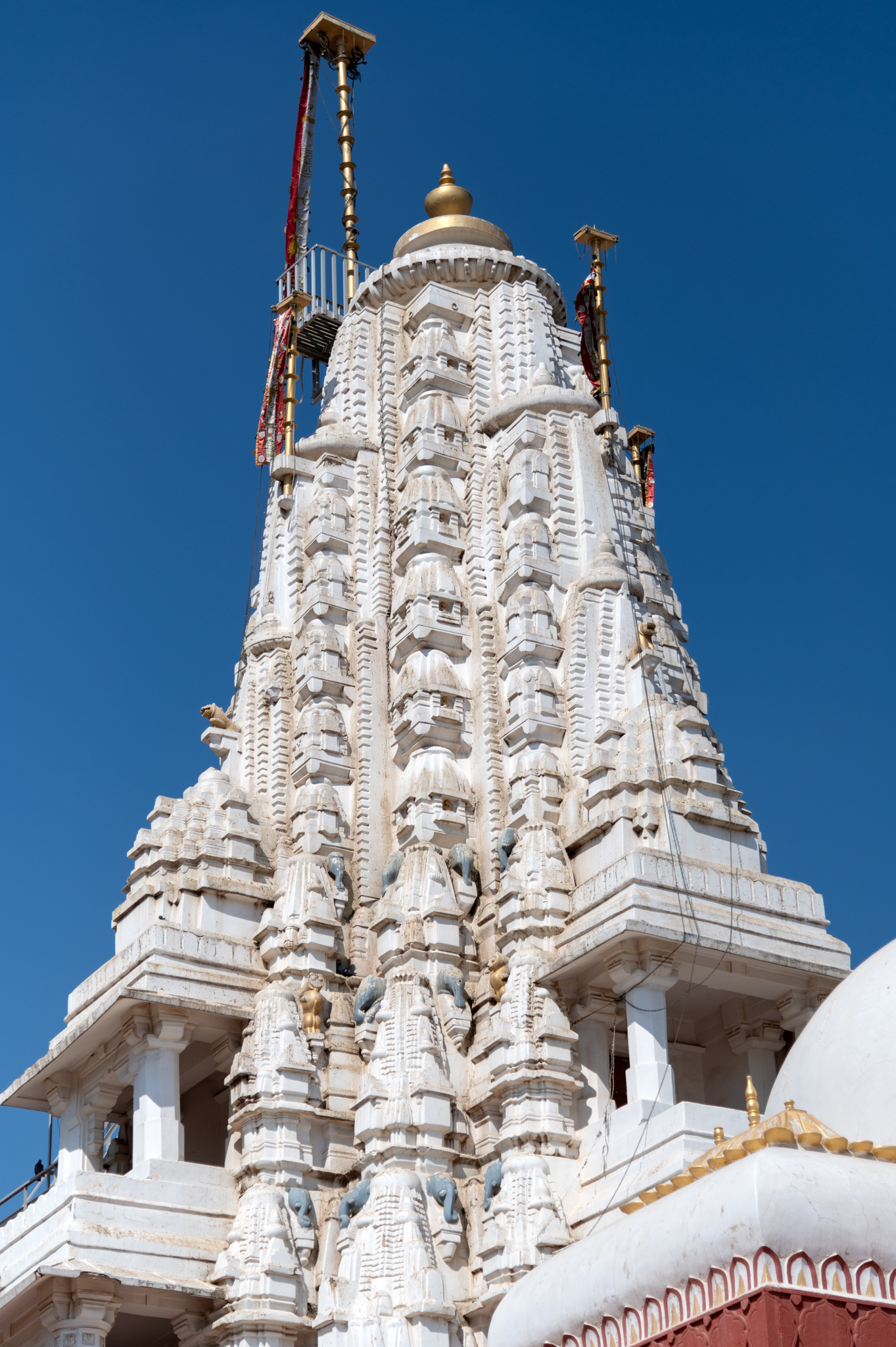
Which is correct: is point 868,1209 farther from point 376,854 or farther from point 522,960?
point 376,854

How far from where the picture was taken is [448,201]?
43906 millimetres

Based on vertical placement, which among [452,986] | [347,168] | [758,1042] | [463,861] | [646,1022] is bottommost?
[646,1022]

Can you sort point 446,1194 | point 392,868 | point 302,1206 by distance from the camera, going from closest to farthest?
point 446,1194 < point 302,1206 < point 392,868

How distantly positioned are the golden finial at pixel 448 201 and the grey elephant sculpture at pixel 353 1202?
902 inches

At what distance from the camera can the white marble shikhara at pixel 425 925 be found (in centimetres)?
2961

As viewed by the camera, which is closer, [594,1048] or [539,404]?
[594,1048]

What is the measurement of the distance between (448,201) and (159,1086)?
21.7 meters

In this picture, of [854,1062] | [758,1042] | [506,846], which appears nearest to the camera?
[854,1062]

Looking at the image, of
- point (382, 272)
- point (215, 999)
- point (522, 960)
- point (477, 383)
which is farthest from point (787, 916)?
point (382, 272)

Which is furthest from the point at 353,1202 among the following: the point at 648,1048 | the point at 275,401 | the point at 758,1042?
the point at 275,401

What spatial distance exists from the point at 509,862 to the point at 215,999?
5.55 m

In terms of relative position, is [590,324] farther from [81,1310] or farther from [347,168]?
[81,1310]

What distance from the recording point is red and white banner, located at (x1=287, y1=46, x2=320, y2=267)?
50.1m

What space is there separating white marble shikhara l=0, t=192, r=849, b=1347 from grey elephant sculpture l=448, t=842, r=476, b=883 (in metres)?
0.06
